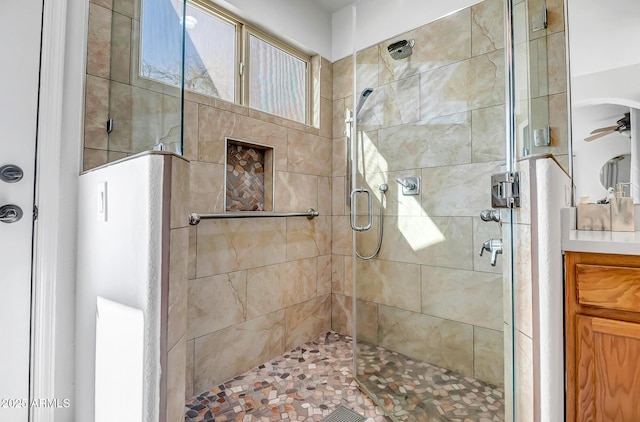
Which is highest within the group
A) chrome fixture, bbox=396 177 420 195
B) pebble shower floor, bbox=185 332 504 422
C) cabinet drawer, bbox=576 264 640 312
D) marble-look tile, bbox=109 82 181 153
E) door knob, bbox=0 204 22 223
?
marble-look tile, bbox=109 82 181 153

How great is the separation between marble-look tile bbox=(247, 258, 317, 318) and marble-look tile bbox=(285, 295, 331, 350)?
2.5 inches

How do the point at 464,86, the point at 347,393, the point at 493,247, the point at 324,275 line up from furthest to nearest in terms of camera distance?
the point at 324,275 < the point at 464,86 < the point at 347,393 < the point at 493,247

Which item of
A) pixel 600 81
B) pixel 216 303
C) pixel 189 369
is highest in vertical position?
pixel 600 81

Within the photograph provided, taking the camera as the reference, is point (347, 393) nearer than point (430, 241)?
Yes

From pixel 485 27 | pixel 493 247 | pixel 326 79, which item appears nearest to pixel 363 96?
pixel 326 79

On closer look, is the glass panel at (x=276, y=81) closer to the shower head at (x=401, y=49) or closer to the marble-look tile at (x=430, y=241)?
the shower head at (x=401, y=49)

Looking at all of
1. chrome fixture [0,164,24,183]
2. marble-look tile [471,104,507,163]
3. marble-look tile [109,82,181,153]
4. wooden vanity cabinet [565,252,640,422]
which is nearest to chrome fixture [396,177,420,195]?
marble-look tile [471,104,507,163]

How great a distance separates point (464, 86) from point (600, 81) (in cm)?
61

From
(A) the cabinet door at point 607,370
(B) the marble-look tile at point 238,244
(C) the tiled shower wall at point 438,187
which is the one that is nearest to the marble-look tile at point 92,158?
(B) the marble-look tile at point 238,244

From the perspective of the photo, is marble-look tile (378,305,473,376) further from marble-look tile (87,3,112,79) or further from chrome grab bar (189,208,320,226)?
marble-look tile (87,3,112,79)

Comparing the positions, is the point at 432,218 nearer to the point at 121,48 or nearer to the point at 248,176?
the point at 248,176

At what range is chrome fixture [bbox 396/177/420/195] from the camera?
6.35 feet

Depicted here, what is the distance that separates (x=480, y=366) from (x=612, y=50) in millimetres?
1710

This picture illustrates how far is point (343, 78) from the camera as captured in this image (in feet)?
8.10
